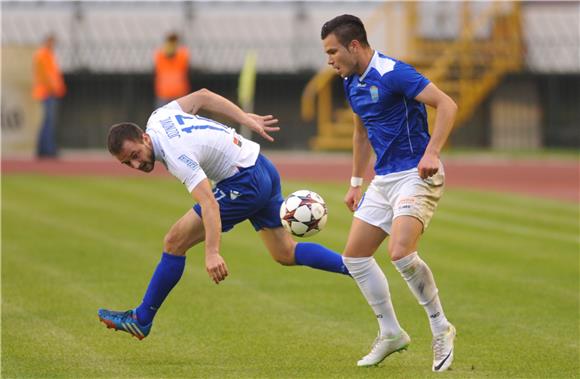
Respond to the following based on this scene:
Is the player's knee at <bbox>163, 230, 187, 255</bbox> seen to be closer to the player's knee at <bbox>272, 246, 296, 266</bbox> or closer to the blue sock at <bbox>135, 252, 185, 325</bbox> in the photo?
the blue sock at <bbox>135, 252, 185, 325</bbox>

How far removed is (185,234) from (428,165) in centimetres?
170

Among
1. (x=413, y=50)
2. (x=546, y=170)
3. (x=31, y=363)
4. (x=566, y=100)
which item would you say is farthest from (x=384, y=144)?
(x=566, y=100)

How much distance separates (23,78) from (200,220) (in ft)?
65.3

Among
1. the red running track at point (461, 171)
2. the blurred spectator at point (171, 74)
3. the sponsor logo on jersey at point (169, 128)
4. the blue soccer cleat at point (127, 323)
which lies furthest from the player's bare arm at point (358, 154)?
the blurred spectator at point (171, 74)

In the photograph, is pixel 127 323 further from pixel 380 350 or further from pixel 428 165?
pixel 428 165

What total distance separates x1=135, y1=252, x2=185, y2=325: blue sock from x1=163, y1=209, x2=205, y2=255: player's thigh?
5 cm

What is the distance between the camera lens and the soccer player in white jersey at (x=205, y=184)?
7668 millimetres

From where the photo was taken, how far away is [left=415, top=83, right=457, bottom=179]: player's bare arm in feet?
24.5

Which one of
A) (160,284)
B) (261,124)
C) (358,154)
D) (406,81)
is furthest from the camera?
(261,124)

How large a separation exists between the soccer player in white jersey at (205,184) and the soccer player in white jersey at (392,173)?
706 mm

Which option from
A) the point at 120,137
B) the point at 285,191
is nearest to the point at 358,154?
the point at 120,137

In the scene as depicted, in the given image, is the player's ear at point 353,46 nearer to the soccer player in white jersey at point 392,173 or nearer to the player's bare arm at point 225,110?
the soccer player in white jersey at point 392,173

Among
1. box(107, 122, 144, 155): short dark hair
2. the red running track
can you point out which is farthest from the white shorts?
the red running track

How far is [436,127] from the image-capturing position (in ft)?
24.7
